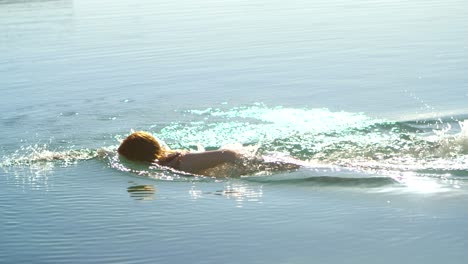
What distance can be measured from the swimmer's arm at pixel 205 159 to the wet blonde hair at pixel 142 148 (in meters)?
0.41

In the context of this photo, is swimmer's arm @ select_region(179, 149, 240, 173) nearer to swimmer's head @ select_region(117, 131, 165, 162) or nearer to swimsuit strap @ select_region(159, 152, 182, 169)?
swimsuit strap @ select_region(159, 152, 182, 169)

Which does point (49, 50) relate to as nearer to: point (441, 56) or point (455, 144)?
point (441, 56)

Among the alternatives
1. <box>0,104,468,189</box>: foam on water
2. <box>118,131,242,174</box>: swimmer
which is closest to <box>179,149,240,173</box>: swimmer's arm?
<box>118,131,242,174</box>: swimmer

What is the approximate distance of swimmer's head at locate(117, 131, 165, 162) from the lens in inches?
407

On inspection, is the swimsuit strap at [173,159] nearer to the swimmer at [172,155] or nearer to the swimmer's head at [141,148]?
the swimmer at [172,155]

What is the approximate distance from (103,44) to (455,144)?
12.8 m

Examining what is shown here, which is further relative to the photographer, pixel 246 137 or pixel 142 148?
pixel 246 137

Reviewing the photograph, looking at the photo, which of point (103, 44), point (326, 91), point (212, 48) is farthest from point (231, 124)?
point (103, 44)

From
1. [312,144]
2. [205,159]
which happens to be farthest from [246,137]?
[205,159]

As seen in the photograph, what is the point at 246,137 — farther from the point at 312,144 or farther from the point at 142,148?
the point at 142,148

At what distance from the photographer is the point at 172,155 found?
405 inches

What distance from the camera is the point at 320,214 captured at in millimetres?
8352

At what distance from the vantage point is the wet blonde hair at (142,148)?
33.9 feet

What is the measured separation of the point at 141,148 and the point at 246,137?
80.2 inches
